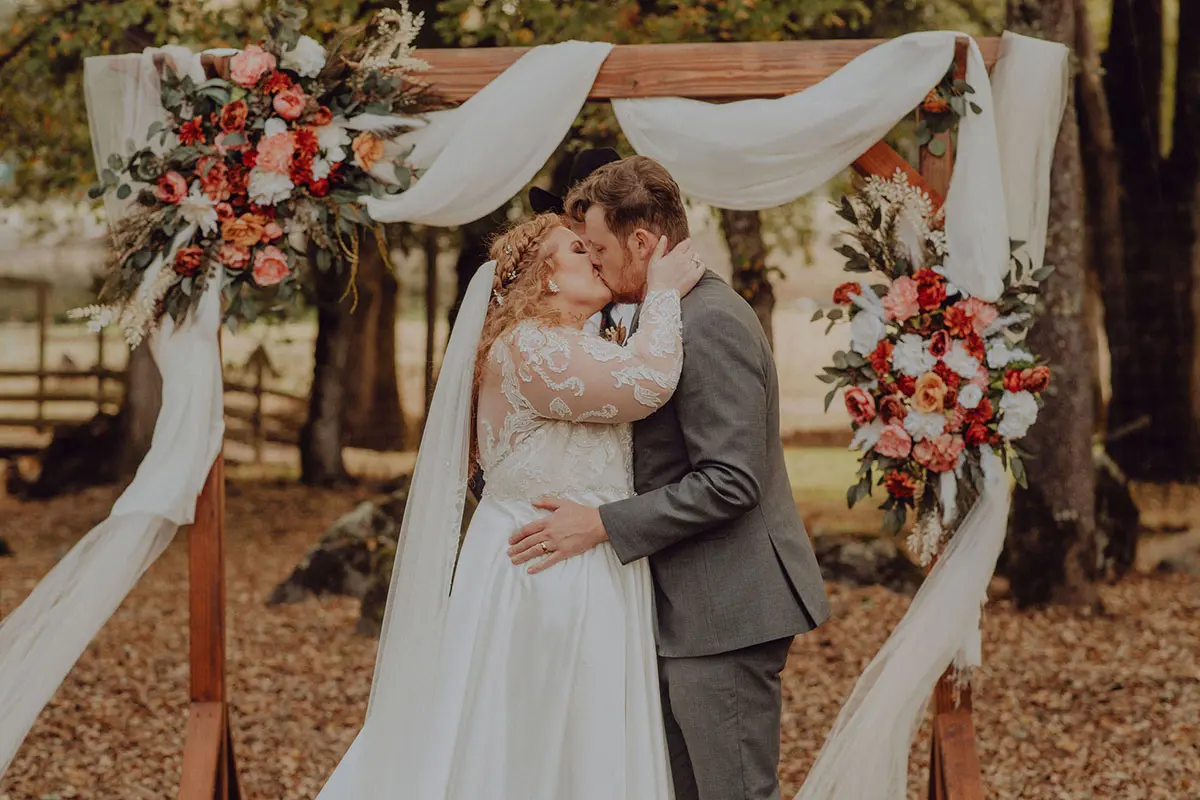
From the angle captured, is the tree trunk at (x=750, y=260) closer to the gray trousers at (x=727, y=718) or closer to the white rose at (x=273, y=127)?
the white rose at (x=273, y=127)

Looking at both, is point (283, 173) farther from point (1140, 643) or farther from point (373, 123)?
point (1140, 643)

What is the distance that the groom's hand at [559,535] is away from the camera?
10.3ft

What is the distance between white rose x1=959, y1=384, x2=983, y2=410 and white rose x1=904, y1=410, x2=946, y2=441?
2.9 inches

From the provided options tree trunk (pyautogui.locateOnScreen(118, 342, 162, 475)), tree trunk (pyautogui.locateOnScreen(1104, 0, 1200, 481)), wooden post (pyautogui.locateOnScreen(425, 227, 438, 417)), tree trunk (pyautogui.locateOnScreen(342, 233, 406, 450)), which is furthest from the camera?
tree trunk (pyautogui.locateOnScreen(342, 233, 406, 450))

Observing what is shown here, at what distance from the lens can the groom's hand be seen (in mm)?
3148

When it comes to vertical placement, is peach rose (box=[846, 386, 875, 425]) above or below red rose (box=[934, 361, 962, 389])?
below

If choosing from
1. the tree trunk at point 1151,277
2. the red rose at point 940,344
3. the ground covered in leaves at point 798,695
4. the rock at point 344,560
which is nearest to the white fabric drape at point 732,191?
the red rose at point 940,344

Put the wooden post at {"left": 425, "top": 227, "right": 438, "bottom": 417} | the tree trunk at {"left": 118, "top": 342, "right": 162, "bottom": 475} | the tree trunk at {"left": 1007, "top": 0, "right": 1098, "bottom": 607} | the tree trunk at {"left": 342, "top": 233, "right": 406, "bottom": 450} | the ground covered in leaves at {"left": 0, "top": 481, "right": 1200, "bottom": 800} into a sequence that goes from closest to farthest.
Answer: the ground covered in leaves at {"left": 0, "top": 481, "right": 1200, "bottom": 800} < the tree trunk at {"left": 1007, "top": 0, "right": 1098, "bottom": 607} < the tree trunk at {"left": 118, "top": 342, "right": 162, "bottom": 475} < the wooden post at {"left": 425, "top": 227, "right": 438, "bottom": 417} < the tree trunk at {"left": 342, "top": 233, "right": 406, "bottom": 450}

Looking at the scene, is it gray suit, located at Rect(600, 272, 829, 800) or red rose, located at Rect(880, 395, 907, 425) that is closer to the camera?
gray suit, located at Rect(600, 272, 829, 800)

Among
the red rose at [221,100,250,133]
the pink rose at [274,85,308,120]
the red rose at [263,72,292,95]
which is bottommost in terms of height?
the red rose at [221,100,250,133]

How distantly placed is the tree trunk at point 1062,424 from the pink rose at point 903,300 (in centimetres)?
315

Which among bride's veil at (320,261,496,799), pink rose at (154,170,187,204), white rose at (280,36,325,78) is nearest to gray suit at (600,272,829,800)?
bride's veil at (320,261,496,799)

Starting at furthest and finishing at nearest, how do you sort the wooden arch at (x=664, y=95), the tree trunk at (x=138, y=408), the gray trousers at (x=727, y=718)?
the tree trunk at (x=138, y=408) < the wooden arch at (x=664, y=95) < the gray trousers at (x=727, y=718)

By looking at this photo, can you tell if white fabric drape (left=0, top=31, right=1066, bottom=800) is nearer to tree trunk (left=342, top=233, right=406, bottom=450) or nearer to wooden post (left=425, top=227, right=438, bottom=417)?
wooden post (left=425, top=227, right=438, bottom=417)
